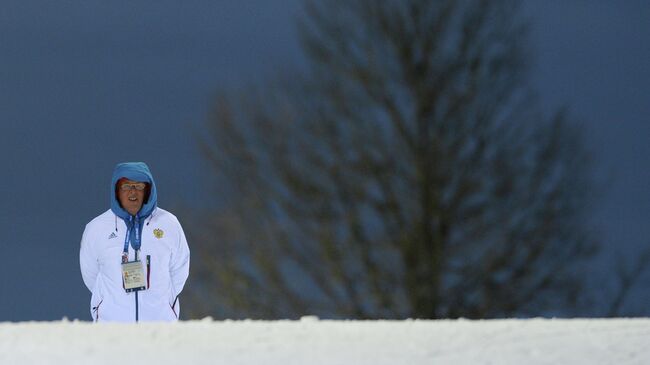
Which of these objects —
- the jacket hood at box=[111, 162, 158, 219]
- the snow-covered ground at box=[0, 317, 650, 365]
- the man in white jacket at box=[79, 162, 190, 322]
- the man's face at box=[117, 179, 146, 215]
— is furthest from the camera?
the man in white jacket at box=[79, 162, 190, 322]

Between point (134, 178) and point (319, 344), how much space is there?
404 centimetres

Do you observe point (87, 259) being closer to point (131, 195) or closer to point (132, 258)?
point (132, 258)

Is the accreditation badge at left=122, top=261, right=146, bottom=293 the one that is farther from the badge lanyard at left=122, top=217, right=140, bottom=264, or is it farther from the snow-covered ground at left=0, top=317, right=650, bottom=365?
the snow-covered ground at left=0, top=317, right=650, bottom=365

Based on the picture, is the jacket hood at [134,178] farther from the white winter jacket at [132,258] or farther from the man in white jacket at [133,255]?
the white winter jacket at [132,258]

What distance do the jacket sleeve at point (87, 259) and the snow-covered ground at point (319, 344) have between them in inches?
155

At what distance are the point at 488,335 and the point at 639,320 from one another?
28.7 inches

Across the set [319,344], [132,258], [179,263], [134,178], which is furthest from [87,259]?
[319,344]

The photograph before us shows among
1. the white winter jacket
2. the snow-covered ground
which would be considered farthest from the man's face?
the snow-covered ground

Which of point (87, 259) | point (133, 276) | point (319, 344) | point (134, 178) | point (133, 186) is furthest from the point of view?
point (87, 259)

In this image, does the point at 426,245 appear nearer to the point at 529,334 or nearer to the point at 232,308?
the point at 232,308

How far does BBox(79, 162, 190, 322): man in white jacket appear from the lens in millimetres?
6602

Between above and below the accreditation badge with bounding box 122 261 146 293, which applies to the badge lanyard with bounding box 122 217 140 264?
above

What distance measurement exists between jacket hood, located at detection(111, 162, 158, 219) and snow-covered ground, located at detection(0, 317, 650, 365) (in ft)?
11.5

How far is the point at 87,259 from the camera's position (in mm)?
6828
